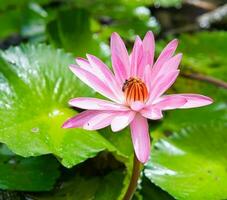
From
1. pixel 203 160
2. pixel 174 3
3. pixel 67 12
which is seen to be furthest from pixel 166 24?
pixel 203 160

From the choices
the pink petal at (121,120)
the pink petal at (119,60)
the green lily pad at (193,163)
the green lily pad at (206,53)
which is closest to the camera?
the pink petal at (121,120)

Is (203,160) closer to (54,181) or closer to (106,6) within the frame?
(54,181)

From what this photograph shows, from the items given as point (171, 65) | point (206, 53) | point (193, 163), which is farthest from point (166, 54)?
point (206, 53)

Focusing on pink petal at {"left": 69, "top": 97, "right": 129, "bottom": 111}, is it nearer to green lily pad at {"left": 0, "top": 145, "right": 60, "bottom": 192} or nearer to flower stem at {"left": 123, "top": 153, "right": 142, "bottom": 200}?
flower stem at {"left": 123, "top": 153, "right": 142, "bottom": 200}

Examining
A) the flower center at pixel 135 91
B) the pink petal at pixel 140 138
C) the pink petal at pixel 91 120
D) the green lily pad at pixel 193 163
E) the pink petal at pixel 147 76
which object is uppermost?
the pink petal at pixel 147 76

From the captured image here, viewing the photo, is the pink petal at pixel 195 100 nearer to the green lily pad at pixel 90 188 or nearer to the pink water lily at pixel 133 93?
the pink water lily at pixel 133 93

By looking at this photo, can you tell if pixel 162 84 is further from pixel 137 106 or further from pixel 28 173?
pixel 28 173

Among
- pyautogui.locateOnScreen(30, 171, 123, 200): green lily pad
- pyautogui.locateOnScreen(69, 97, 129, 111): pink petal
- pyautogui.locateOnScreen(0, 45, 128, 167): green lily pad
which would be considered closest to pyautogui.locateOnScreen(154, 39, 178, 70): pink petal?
pyautogui.locateOnScreen(69, 97, 129, 111): pink petal

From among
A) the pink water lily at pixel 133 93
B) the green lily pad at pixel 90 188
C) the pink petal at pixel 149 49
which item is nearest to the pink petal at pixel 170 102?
the pink water lily at pixel 133 93
